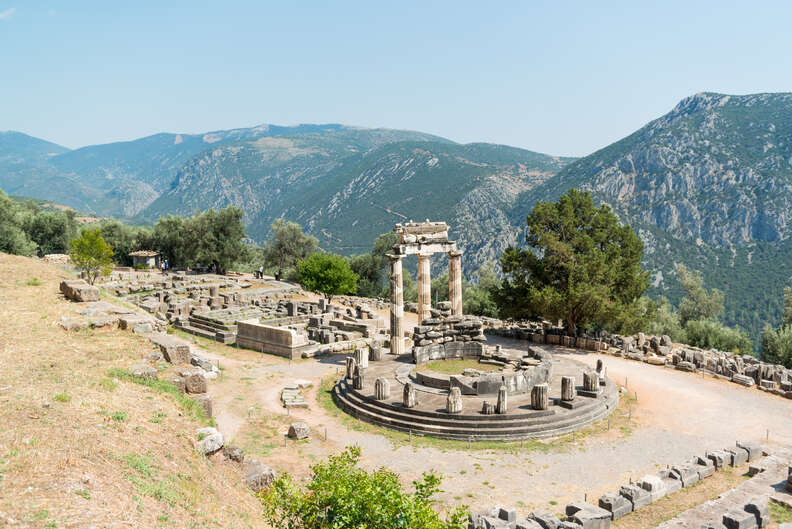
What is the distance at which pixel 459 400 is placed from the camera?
18.9 metres

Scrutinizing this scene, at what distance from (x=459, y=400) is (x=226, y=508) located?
10853 millimetres

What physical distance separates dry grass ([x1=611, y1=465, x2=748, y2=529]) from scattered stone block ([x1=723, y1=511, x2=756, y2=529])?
57.7 inches

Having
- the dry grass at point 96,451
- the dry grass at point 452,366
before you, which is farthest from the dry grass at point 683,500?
the dry grass at point 452,366

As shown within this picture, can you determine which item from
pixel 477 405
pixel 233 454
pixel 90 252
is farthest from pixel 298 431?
pixel 90 252

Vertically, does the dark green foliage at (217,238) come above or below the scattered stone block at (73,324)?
above

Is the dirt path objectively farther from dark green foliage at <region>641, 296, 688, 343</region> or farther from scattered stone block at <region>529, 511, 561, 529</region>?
dark green foliage at <region>641, 296, 688, 343</region>

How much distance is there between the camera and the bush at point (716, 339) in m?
39.4

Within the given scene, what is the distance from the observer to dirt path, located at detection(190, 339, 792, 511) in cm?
1491

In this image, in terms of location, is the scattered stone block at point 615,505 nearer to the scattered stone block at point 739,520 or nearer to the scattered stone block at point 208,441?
the scattered stone block at point 739,520

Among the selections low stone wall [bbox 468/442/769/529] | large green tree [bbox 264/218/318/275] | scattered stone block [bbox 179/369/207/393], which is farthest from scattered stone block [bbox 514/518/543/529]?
large green tree [bbox 264/218/318/275]

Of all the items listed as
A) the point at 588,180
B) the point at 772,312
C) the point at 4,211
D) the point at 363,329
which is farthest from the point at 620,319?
the point at 588,180

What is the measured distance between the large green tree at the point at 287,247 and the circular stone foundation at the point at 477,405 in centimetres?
5278

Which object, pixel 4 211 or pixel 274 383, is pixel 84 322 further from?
pixel 4 211

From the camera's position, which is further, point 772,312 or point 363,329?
point 772,312
